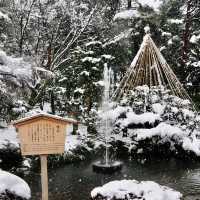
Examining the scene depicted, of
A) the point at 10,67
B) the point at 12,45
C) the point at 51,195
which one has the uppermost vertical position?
the point at 12,45

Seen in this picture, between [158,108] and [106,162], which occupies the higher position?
[158,108]

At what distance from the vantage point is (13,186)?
736 cm

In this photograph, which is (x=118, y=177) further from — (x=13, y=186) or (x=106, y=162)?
(x=13, y=186)

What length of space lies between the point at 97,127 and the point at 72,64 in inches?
112

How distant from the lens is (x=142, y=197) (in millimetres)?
6984

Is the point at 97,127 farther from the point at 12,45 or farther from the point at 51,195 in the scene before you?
the point at 51,195

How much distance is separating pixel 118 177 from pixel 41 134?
16.1 feet

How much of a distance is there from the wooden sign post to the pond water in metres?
2.72

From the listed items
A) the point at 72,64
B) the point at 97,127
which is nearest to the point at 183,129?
the point at 97,127

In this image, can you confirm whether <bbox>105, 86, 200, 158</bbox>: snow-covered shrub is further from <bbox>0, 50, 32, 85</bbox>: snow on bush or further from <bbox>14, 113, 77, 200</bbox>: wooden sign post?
<bbox>14, 113, 77, 200</bbox>: wooden sign post

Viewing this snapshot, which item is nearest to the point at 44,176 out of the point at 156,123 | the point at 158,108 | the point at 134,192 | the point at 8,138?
the point at 134,192

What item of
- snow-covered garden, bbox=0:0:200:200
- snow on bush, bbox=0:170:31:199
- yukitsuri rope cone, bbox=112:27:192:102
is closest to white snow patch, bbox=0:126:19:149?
snow-covered garden, bbox=0:0:200:200

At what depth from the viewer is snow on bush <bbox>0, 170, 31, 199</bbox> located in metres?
7.27

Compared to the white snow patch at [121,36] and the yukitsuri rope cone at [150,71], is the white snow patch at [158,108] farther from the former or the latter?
the white snow patch at [121,36]
